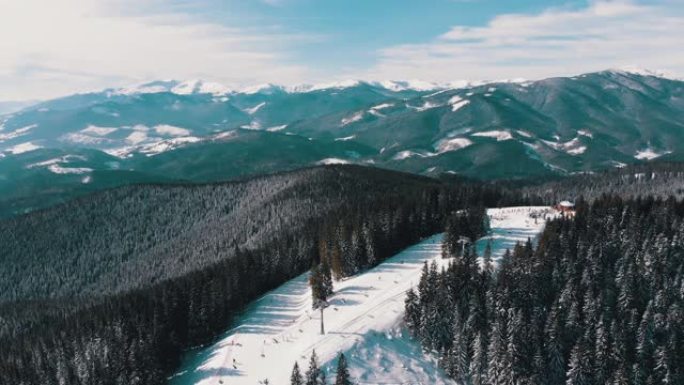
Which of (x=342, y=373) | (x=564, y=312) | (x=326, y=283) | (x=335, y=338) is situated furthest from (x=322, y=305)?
(x=564, y=312)

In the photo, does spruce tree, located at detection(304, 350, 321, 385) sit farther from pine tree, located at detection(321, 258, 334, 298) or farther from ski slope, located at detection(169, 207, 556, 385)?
pine tree, located at detection(321, 258, 334, 298)

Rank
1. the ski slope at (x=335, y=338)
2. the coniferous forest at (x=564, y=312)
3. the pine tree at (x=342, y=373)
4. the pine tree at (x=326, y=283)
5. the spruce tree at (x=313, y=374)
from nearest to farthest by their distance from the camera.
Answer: the spruce tree at (x=313, y=374), the pine tree at (x=342, y=373), the coniferous forest at (x=564, y=312), the ski slope at (x=335, y=338), the pine tree at (x=326, y=283)

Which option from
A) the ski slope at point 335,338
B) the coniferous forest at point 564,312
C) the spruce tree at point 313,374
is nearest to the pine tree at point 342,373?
→ the spruce tree at point 313,374

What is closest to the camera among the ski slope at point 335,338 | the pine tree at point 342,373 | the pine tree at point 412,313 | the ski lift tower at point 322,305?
the pine tree at point 342,373

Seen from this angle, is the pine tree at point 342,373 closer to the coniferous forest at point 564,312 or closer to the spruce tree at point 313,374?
the spruce tree at point 313,374

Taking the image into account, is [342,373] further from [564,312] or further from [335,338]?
[564,312]

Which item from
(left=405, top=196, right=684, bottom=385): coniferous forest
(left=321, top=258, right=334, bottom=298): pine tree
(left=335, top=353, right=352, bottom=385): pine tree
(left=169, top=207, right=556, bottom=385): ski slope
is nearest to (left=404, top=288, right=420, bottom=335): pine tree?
(left=405, top=196, right=684, bottom=385): coniferous forest

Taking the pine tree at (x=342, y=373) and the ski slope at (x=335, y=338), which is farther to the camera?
the ski slope at (x=335, y=338)

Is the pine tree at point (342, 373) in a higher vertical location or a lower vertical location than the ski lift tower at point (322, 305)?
lower
